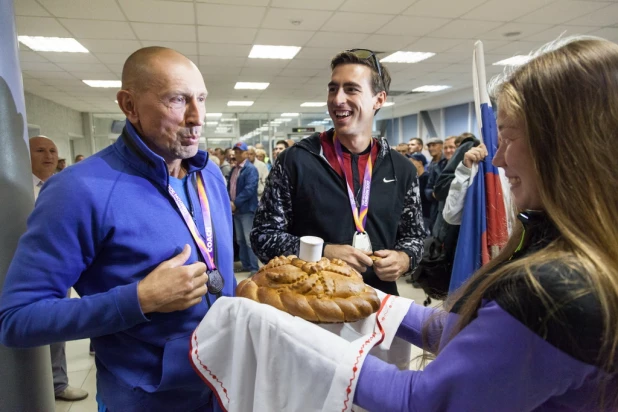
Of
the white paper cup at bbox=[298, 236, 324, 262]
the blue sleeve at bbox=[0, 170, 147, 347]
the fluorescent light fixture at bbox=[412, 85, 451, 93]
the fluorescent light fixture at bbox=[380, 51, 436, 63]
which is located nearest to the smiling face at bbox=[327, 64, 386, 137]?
the white paper cup at bbox=[298, 236, 324, 262]

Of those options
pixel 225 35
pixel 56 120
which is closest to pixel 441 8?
pixel 225 35

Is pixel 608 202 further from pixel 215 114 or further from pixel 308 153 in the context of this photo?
pixel 215 114

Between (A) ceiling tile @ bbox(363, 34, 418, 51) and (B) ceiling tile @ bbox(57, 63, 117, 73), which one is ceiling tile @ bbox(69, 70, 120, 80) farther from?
(A) ceiling tile @ bbox(363, 34, 418, 51)

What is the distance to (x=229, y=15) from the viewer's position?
5.16 metres

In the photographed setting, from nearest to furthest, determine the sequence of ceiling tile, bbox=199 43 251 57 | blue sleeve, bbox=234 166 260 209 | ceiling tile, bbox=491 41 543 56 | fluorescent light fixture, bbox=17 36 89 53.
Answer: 1. blue sleeve, bbox=234 166 260 209
2. fluorescent light fixture, bbox=17 36 89 53
3. ceiling tile, bbox=199 43 251 57
4. ceiling tile, bbox=491 41 543 56

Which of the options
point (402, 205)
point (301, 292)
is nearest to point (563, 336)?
point (301, 292)

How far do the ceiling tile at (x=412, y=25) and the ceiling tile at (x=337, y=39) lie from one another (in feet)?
1.48

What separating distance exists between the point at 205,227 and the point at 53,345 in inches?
84.8

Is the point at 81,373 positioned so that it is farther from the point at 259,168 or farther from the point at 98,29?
the point at 98,29

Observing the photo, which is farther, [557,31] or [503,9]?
[557,31]

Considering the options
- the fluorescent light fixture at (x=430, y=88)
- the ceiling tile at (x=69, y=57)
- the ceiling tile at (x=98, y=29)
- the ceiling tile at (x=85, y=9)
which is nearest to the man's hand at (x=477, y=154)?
the ceiling tile at (x=85, y=9)

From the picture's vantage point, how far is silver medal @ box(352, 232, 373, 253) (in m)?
1.51

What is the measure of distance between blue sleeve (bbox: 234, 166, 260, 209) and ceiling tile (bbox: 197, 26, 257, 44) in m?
2.20

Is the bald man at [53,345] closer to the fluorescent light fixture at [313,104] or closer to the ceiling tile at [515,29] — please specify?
the ceiling tile at [515,29]
